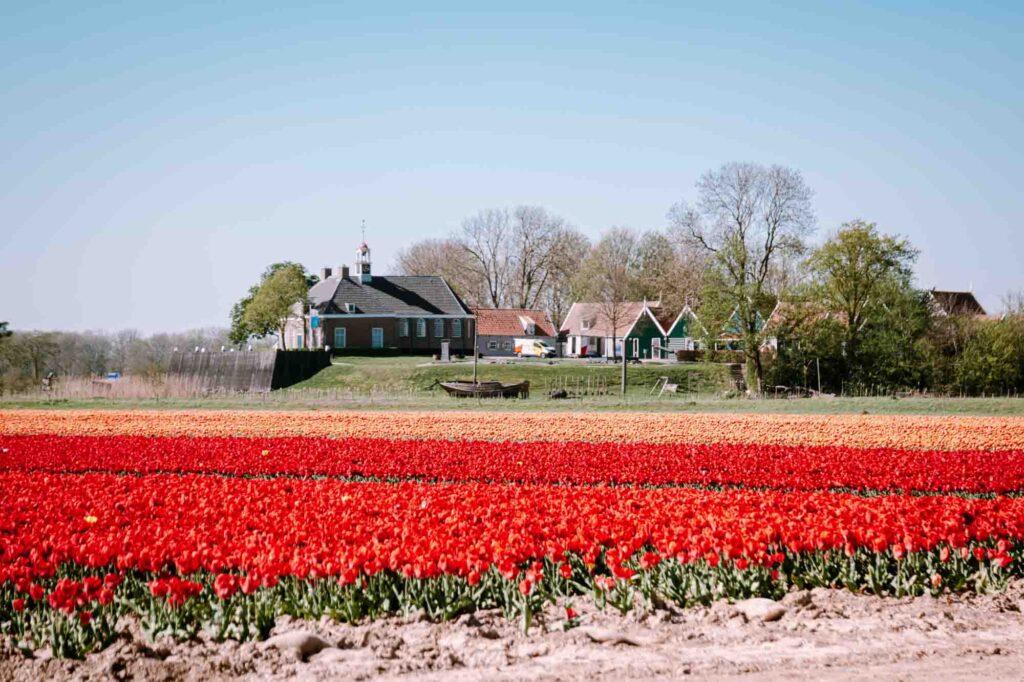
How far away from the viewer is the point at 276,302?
6806 cm

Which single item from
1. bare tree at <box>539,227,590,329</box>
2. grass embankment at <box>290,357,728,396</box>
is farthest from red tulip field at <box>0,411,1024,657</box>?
bare tree at <box>539,227,590,329</box>

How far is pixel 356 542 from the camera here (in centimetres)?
841

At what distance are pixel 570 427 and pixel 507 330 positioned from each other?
56.6 meters

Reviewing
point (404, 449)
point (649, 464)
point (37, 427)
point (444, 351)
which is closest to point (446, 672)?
point (649, 464)

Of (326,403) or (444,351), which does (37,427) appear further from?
(444,351)

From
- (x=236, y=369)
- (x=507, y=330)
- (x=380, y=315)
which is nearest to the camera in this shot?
(x=236, y=369)

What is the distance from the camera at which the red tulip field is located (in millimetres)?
7258

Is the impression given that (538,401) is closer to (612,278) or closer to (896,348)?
(896,348)

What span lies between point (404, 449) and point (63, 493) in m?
7.35

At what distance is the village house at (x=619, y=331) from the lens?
75.1 m

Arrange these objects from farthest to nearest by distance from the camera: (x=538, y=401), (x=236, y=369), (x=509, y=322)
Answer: (x=509, y=322)
(x=236, y=369)
(x=538, y=401)

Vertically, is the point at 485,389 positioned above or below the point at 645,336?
below

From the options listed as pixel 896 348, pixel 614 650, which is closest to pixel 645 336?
pixel 896 348

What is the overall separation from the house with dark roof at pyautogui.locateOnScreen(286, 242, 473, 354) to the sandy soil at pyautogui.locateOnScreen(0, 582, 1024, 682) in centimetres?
6152
